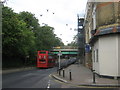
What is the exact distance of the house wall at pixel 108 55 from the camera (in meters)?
19.3

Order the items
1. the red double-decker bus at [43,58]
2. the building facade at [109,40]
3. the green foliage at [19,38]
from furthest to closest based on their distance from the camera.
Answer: the red double-decker bus at [43,58]
the green foliage at [19,38]
the building facade at [109,40]

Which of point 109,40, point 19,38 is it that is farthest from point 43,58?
point 109,40

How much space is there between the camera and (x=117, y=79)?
1875 centimetres

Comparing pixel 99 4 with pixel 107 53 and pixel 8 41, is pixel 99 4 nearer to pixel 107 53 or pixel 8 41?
pixel 107 53

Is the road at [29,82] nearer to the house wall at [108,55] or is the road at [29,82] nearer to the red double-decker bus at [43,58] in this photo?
the house wall at [108,55]

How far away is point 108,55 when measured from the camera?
19844 mm

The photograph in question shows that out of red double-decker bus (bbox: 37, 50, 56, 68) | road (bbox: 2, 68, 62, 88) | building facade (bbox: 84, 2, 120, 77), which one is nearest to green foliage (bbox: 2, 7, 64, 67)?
red double-decker bus (bbox: 37, 50, 56, 68)

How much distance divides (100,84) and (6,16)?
2456cm

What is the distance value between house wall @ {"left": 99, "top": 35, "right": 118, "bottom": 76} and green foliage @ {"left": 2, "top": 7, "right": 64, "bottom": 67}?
17555 millimetres

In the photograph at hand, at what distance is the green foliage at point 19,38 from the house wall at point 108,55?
57.6ft

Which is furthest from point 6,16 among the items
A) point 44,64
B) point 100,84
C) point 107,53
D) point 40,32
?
point 40,32

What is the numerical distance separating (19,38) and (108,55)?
2303cm

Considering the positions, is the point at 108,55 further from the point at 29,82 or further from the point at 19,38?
the point at 19,38

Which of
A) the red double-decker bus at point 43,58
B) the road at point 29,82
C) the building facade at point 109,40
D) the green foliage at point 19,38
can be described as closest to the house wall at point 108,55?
the building facade at point 109,40
